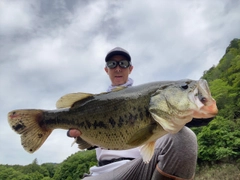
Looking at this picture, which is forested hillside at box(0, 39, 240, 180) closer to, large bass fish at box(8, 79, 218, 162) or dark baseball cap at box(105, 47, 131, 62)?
dark baseball cap at box(105, 47, 131, 62)

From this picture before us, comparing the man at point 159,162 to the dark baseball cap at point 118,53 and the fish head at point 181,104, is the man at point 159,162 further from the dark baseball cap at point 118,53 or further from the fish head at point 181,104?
the dark baseball cap at point 118,53

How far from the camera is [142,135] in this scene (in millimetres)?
2812

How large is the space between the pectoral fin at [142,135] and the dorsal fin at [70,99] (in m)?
0.99

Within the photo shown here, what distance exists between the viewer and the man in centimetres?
356

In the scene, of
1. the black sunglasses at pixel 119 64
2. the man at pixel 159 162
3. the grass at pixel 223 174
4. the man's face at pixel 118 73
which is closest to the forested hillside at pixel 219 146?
the grass at pixel 223 174

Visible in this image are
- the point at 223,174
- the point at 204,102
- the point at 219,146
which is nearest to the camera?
the point at 204,102

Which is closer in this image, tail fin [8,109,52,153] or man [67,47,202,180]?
man [67,47,202,180]

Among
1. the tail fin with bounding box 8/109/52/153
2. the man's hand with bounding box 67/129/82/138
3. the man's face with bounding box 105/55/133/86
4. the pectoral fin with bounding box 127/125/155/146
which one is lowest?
the pectoral fin with bounding box 127/125/155/146

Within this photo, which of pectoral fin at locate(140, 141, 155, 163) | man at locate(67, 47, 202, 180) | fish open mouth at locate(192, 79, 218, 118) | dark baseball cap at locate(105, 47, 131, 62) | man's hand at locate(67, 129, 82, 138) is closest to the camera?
fish open mouth at locate(192, 79, 218, 118)

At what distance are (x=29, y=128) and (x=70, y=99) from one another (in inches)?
26.8

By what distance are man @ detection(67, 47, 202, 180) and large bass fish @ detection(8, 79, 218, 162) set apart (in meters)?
0.30

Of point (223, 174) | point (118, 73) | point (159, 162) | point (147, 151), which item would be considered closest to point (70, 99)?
point (147, 151)

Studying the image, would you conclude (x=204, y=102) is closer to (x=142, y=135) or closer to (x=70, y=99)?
(x=142, y=135)

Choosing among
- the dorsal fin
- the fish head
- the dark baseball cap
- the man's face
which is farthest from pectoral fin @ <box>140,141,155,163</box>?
the dark baseball cap
